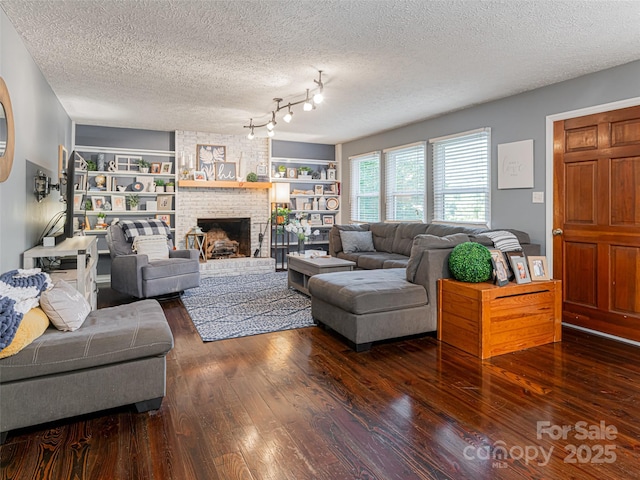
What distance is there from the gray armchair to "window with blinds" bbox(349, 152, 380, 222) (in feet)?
11.1

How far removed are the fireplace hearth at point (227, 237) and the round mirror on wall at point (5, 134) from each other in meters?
4.41

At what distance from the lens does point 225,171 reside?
7.26 meters

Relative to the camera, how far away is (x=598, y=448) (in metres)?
1.85

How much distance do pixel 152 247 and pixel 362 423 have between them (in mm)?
4082

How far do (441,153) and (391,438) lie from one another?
449 centimetres

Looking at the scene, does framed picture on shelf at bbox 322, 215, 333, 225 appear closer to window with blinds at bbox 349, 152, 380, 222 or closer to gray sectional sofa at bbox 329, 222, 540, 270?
window with blinds at bbox 349, 152, 380, 222

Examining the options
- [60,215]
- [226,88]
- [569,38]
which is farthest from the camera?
[60,215]

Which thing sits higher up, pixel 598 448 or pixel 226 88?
pixel 226 88

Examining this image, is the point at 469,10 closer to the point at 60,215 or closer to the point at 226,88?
the point at 226,88

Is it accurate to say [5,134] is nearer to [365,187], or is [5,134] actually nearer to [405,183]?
[405,183]

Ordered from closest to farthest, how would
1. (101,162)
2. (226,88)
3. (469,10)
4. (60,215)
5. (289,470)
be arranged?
1. (289,470)
2. (469,10)
3. (226,88)
4. (60,215)
5. (101,162)

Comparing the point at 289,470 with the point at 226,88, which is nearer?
the point at 289,470

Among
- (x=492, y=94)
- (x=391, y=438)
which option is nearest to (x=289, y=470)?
(x=391, y=438)

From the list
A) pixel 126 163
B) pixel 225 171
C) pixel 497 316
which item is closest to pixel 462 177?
pixel 497 316
